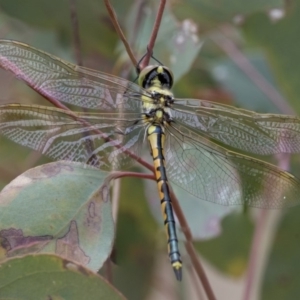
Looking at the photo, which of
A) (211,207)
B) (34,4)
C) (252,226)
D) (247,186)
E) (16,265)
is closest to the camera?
(16,265)

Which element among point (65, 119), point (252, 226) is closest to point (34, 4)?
point (65, 119)

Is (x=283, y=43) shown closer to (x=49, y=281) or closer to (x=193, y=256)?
(x=193, y=256)

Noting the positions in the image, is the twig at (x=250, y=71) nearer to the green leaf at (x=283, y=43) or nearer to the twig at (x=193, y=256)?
the green leaf at (x=283, y=43)

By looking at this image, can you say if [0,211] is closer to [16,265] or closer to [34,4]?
[16,265]

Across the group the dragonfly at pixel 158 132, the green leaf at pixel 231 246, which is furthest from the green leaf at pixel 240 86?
the dragonfly at pixel 158 132

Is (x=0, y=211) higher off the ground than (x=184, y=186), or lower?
lower

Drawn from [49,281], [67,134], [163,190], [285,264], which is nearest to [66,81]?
[67,134]

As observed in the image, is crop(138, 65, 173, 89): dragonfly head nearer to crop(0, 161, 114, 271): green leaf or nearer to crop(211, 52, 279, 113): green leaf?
crop(0, 161, 114, 271): green leaf
